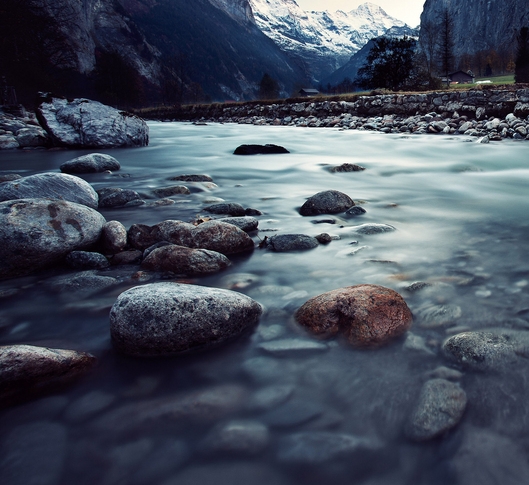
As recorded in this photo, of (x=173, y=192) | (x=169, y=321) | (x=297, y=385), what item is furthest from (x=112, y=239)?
(x=173, y=192)

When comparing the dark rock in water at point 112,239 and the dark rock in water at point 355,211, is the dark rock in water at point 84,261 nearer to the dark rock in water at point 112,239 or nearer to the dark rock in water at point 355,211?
the dark rock in water at point 112,239

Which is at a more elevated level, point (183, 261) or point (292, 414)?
point (183, 261)

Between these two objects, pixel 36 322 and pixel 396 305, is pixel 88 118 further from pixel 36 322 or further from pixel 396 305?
pixel 396 305

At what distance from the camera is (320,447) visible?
4.59ft

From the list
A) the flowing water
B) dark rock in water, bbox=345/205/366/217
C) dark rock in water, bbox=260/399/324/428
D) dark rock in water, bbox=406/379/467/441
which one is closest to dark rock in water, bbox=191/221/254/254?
the flowing water

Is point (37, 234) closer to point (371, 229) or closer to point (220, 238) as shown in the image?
point (220, 238)

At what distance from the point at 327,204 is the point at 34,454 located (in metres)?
3.50

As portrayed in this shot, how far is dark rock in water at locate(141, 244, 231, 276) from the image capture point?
2750 mm

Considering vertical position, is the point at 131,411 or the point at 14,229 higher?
the point at 14,229

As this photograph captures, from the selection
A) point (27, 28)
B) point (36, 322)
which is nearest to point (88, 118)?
point (36, 322)

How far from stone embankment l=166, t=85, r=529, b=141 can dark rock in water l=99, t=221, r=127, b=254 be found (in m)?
11.3

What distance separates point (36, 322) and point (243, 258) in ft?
4.75

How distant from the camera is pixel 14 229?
272cm

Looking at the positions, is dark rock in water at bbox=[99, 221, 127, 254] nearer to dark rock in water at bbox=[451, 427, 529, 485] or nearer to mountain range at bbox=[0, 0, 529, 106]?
dark rock in water at bbox=[451, 427, 529, 485]
